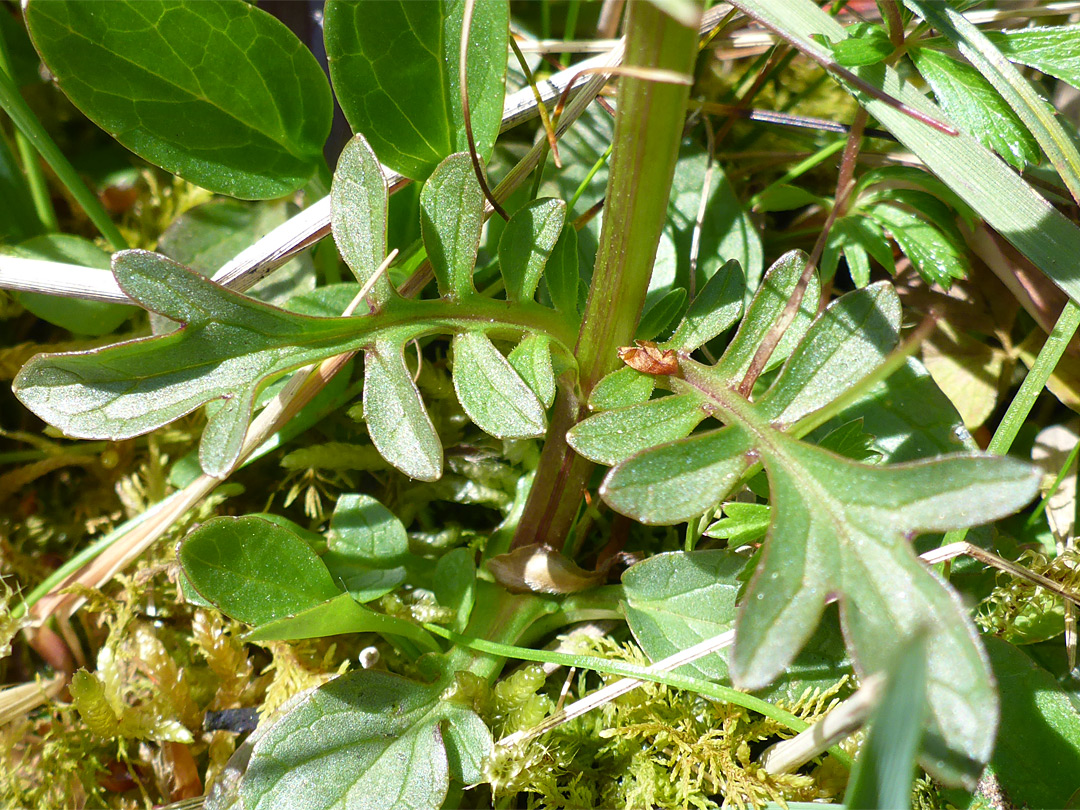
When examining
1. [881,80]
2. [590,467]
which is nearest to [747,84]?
[881,80]

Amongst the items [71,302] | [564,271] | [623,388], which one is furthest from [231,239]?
[623,388]

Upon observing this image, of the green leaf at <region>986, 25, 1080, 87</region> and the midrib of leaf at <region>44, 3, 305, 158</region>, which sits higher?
the green leaf at <region>986, 25, 1080, 87</region>

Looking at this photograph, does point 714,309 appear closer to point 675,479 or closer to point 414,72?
point 675,479

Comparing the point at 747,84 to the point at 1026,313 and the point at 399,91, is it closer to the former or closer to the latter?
the point at 1026,313

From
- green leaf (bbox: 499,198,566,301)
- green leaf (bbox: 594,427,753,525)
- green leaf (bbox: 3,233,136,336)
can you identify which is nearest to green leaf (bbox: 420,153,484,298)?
green leaf (bbox: 499,198,566,301)

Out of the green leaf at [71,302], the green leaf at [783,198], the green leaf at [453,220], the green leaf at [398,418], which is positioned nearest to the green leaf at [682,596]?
the green leaf at [398,418]

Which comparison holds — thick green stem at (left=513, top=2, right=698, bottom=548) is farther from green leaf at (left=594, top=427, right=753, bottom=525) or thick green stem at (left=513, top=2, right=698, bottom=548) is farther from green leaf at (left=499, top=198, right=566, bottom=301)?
green leaf at (left=594, top=427, right=753, bottom=525)

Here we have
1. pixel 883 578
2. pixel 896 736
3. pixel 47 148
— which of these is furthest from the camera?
pixel 47 148

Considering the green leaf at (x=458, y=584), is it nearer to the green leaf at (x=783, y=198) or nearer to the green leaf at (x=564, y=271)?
the green leaf at (x=564, y=271)
